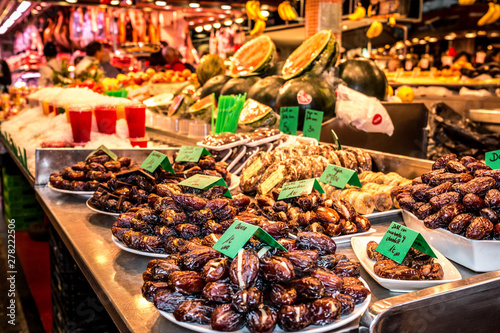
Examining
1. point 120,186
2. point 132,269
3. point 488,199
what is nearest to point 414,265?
point 488,199

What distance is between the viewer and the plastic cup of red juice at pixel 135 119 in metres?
3.07

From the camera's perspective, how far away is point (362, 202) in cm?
176

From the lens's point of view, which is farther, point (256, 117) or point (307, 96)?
point (307, 96)

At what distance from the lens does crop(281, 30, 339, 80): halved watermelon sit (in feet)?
10.8

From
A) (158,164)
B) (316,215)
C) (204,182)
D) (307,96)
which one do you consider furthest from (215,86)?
(316,215)

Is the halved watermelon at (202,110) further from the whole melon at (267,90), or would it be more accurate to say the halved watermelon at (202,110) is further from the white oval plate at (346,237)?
the white oval plate at (346,237)

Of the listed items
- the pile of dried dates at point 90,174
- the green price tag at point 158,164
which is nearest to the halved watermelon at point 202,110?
the pile of dried dates at point 90,174

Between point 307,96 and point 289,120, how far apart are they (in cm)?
32

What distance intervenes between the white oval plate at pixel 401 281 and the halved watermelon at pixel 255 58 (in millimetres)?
2556

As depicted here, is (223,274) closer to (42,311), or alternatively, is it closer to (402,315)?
(402,315)

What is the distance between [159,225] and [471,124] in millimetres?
4071

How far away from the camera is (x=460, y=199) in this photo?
56.7 inches

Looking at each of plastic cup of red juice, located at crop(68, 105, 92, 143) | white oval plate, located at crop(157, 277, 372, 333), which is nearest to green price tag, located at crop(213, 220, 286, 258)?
white oval plate, located at crop(157, 277, 372, 333)

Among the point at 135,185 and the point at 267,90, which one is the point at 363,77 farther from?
the point at 135,185
